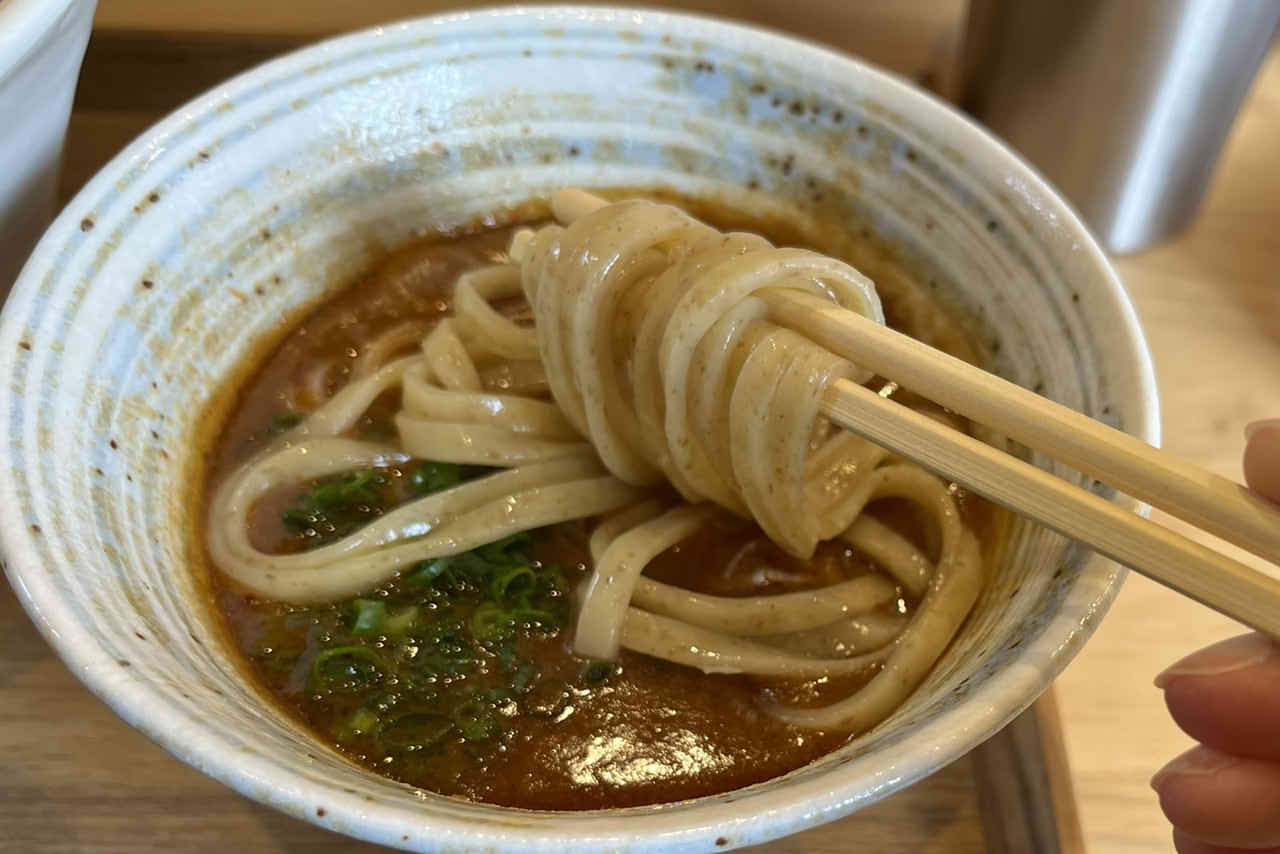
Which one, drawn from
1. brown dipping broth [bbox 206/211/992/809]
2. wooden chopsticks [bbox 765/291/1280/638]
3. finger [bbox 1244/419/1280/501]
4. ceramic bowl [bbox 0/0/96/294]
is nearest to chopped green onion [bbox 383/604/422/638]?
brown dipping broth [bbox 206/211/992/809]

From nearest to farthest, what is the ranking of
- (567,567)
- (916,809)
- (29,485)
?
(29,485) < (916,809) < (567,567)

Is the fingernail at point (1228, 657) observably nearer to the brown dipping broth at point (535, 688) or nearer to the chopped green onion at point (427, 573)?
the brown dipping broth at point (535, 688)

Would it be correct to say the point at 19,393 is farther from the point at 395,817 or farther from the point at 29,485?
the point at 395,817

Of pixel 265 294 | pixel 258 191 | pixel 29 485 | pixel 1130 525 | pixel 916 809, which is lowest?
pixel 916 809

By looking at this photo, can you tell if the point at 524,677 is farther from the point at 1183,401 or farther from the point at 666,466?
the point at 1183,401

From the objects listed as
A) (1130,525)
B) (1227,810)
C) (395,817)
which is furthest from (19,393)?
(1227,810)

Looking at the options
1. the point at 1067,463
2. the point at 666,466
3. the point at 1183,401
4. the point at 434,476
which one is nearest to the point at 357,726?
the point at 434,476

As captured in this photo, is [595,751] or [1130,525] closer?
[1130,525]

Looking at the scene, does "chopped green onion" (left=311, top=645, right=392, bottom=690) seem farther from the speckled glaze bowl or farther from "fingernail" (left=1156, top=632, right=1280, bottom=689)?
"fingernail" (left=1156, top=632, right=1280, bottom=689)
